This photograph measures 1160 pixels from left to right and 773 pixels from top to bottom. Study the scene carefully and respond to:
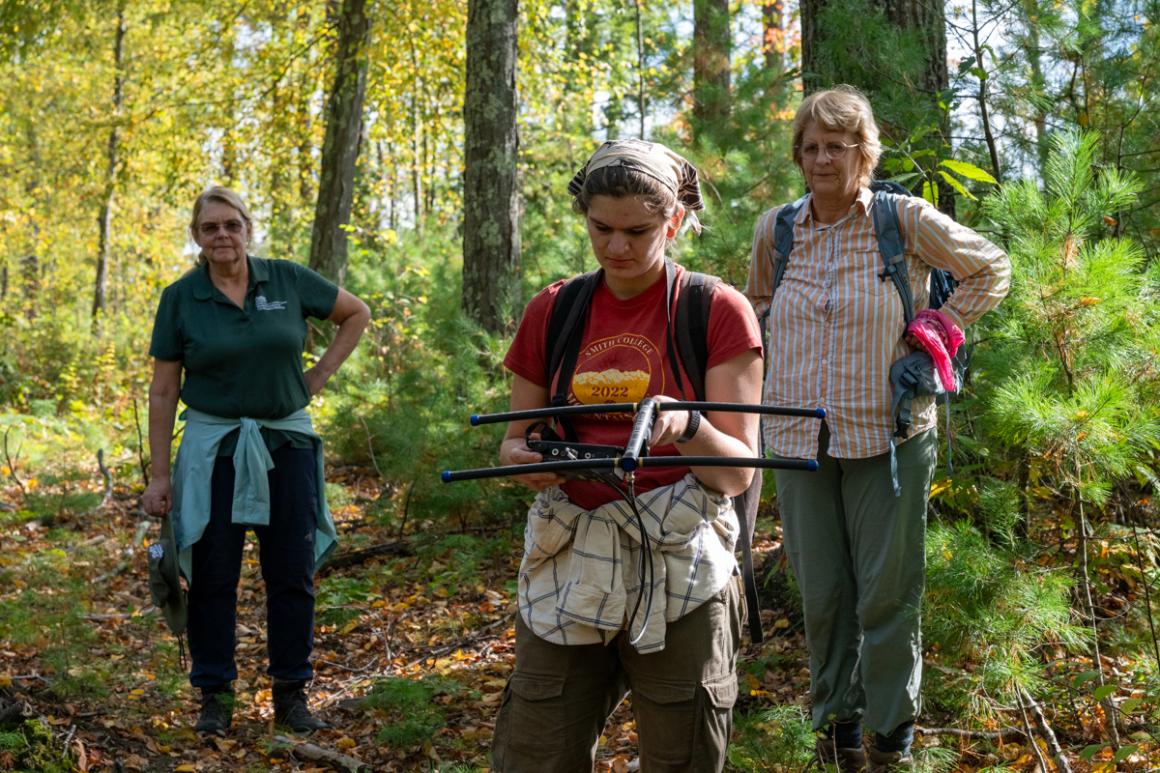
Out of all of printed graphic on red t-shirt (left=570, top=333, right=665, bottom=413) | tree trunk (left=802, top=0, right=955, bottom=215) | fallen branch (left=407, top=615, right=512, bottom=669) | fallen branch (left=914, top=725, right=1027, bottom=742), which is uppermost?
tree trunk (left=802, top=0, right=955, bottom=215)

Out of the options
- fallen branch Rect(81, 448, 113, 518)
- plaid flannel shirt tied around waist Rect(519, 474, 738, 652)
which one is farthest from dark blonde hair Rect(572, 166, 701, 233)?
fallen branch Rect(81, 448, 113, 518)

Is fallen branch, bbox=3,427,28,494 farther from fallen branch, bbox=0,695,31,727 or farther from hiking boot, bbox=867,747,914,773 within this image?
hiking boot, bbox=867,747,914,773

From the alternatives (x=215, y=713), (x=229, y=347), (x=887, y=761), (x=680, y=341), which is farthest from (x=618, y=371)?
(x=215, y=713)

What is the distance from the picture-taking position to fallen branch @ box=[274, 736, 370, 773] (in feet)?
14.7

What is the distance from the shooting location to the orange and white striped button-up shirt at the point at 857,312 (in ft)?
12.1

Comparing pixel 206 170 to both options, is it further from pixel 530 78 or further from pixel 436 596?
pixel 436 596

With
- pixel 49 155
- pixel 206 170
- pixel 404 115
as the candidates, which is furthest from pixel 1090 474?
pixel 49 155

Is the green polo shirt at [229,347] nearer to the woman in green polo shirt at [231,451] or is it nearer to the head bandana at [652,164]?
the woman in green polo shirt at [231,451]

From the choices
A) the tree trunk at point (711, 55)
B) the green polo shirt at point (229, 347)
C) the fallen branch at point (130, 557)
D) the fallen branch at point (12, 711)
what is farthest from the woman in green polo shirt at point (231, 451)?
the tree trunk at point (711, 55)

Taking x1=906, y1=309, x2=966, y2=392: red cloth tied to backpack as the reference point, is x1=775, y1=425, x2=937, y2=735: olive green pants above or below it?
below

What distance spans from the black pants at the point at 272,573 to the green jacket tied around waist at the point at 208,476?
6 cm

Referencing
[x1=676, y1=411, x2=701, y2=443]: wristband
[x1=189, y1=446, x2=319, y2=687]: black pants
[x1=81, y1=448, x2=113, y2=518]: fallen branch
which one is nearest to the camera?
[x1=676, y1=411, x2=701, y2=443]: wristband

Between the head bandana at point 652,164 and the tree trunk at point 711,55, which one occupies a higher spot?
the tree trunk at point 711,55

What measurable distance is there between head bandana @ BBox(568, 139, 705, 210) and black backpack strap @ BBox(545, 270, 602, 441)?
0.23 metres
